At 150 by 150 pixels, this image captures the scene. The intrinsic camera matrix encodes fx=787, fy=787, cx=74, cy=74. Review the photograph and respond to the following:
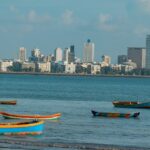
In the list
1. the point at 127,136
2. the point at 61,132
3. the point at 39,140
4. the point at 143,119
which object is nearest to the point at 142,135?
the point at 127,136

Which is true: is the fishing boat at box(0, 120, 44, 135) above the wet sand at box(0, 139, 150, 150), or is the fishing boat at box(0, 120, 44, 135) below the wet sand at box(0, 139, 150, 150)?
above

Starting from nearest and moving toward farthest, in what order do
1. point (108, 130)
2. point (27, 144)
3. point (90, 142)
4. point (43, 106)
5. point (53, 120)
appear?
point (27, 144) → point (90, 142) → point (108, 130) → point (53, 120) → point (43, 106)

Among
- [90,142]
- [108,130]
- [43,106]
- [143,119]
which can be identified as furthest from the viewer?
[43,106]

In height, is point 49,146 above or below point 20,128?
below

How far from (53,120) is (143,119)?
13.7 metres

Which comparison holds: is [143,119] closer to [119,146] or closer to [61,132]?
[61,132]

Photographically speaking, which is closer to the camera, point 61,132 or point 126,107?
point 61,132

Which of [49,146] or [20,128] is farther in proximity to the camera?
[20,128]

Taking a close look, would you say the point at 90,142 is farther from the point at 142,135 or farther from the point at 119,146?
the point at 142,135

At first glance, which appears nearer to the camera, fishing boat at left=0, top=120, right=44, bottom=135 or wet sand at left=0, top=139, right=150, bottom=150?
wet sand at left=0, top=139, right=150, bottom=150

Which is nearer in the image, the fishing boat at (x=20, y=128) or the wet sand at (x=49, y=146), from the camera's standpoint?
the wet sand at (x=49, y=146)

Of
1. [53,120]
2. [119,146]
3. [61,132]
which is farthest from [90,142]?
[53,120]

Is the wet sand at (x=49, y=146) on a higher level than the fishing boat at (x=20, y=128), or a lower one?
lower

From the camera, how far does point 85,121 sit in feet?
275
